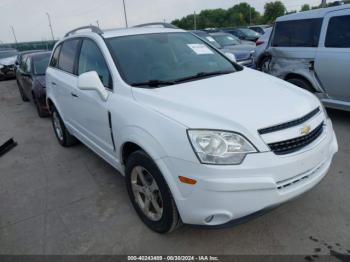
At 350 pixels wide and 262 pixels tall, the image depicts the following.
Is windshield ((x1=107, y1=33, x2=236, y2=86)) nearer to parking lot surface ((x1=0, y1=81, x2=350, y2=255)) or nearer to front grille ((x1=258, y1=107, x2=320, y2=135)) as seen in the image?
front grille ((x1=258, y1=107, x2=320, y2=135))

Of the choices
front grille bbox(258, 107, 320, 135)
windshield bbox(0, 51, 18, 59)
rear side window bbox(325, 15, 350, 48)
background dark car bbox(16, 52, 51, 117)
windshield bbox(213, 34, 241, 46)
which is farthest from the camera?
windshield bbox(0, 51, 18, 59)

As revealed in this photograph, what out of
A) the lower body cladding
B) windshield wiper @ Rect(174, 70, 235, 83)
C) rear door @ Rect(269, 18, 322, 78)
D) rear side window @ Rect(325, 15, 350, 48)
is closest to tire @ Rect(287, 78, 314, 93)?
rear door @ Rect(269, 18, 322, 78)

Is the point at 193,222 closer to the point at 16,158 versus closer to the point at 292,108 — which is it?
the point at 292,108

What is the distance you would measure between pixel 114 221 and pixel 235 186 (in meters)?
1.49

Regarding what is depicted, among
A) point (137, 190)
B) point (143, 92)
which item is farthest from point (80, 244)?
point (143, 92)

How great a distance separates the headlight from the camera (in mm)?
2102

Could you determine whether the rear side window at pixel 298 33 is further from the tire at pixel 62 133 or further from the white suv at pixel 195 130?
the tire at pixel 62 133

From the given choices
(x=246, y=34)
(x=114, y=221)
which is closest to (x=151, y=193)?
(x=114, y=221)

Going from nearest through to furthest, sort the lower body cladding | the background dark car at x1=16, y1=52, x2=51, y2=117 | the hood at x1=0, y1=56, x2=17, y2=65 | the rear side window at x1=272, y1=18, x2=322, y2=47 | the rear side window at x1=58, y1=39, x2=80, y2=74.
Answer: the lower body cladding → the rear side window at x1=58, y1=39, x2=80, y2=74 → the rear side window at x1=272, y1=18, x2=322, y2=47 → the background dark car at x1=16, y1=52, x2=51, y2=117 → the hood at x1=0, y1=56, x2=17, y2=65

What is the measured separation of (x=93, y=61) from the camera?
11.4ft

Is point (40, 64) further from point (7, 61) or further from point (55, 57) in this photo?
point (7, 61)

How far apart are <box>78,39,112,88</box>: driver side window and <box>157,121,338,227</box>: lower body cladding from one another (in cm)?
129

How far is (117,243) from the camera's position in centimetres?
272

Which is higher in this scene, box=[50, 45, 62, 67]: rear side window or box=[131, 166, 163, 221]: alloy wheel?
box=[50, 45, 62, 67]: rear side window
